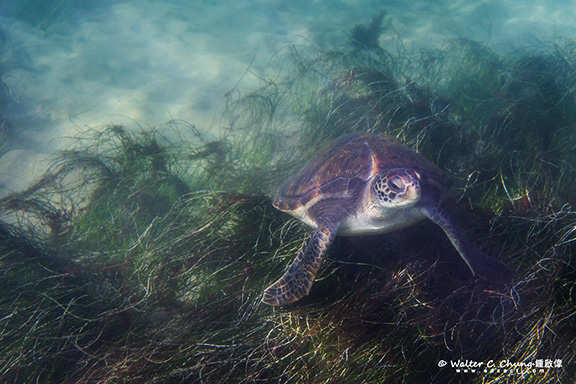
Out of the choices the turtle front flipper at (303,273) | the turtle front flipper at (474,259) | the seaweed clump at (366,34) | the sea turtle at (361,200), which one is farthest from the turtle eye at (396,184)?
the seaweed clump at (366,34)

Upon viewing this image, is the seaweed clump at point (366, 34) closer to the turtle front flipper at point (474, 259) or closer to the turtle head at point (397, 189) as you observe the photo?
the turtle head at point (397, 189)

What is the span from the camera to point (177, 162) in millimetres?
4980

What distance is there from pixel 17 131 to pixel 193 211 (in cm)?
530

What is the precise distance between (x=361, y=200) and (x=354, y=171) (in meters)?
0.38

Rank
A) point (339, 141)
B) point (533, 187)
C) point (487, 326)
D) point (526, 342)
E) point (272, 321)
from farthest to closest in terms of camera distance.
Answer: point (339, 141), point (533, 187), point (272, 321), point (487, 326), point (526, 342)

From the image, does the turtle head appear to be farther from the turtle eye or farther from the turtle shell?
the turtle shell

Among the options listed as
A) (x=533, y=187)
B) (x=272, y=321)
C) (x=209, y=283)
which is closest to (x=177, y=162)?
(x=209, y=283)

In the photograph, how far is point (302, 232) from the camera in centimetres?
340

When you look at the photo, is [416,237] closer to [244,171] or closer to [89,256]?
[244,171]

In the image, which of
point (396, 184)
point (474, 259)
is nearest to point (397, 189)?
point (396, 184)

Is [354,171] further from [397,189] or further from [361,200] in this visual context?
[397,189]

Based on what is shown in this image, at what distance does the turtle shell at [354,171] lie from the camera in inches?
113

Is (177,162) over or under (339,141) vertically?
over

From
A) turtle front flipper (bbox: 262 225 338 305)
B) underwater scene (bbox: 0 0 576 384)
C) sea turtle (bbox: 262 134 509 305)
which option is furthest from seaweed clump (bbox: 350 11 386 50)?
turtle front flipper (bbox: 262 225 338 305)
